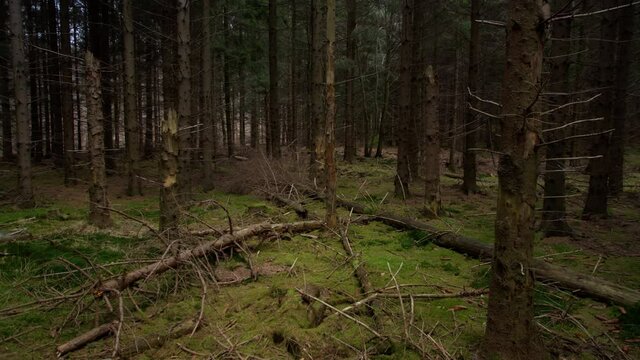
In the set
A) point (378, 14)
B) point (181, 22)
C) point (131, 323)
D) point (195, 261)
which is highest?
point (378, 14)

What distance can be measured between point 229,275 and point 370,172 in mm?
13366

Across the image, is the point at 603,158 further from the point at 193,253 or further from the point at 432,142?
the point at 193,253

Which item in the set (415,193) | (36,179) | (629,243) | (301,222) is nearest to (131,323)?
(301,222)

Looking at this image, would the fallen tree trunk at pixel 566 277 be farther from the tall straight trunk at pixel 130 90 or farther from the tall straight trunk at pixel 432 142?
the tall straight trunk at pixel 130 90

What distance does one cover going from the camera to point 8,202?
12242 millimetres

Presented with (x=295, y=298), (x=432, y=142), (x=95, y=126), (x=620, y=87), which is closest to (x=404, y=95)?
(x=432, y=142)

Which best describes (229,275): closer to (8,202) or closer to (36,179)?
(8,202)

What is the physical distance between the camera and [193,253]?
5621mm

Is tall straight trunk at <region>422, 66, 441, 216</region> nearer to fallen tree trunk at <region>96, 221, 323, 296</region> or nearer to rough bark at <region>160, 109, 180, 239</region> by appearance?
fallen tree trunk at <region>96, 221, 323, 296</region>

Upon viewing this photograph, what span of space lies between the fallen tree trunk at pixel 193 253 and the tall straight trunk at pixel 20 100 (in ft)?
27.7

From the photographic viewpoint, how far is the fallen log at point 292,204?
9.17 meters

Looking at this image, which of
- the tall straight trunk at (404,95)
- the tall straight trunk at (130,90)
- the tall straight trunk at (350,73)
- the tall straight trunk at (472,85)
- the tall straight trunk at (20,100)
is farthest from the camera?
the tall straight trunk at (350,73)

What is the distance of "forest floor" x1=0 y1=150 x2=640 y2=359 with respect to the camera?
398cm

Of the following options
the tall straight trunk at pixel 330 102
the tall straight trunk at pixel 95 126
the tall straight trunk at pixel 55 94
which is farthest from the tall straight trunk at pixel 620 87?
the tall straight trunk at pixel 55 94
